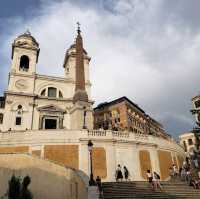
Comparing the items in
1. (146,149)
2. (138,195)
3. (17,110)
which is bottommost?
(138,195)

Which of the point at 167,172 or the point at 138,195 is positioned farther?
the point at 167,172

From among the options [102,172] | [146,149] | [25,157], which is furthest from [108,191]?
[146,149]

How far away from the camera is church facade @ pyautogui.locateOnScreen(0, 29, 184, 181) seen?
94.7 ft

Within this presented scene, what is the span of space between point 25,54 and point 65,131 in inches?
1050

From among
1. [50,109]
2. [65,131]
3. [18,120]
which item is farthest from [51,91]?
[65,131]

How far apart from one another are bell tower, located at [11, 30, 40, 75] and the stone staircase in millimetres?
33397

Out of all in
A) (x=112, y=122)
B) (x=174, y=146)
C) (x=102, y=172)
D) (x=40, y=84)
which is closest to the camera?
(x=102, y=172)

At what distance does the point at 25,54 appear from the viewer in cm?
5203

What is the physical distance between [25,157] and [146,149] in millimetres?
15200

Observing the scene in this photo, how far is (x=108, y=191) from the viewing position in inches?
781

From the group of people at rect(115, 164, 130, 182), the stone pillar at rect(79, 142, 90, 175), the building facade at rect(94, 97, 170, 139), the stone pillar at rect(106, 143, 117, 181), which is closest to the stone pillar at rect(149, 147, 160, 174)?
the group of people at rect(115, 164, 130, 182)

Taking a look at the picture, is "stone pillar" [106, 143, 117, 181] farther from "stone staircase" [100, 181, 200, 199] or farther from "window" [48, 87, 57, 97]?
"window" [48, 87, 57, 97]

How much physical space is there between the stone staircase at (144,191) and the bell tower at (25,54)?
3340cm

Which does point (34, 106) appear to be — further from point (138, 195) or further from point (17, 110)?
point (138, 195)
